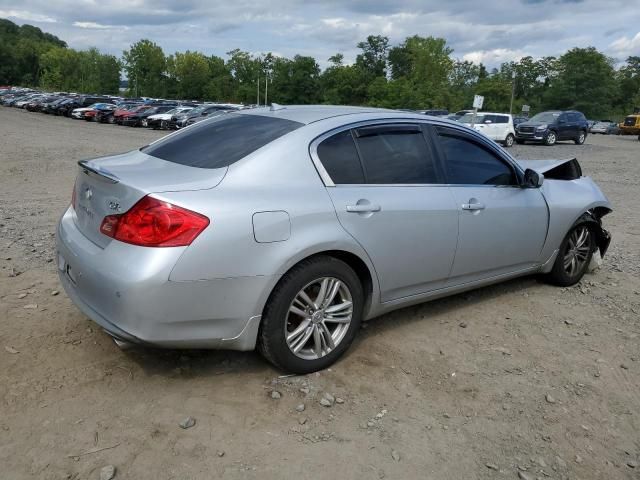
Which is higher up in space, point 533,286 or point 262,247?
point 262,247

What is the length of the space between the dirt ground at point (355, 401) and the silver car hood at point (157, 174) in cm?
115

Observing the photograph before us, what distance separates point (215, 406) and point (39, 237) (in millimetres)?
3989

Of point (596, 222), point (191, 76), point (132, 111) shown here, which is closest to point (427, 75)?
point (191, 76)

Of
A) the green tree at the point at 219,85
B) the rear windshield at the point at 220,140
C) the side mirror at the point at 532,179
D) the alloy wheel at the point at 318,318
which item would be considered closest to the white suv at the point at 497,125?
the side mirror at the point at 532,179

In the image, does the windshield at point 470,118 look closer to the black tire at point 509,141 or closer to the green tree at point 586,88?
the black tire at point 509,141

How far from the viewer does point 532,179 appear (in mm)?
4414

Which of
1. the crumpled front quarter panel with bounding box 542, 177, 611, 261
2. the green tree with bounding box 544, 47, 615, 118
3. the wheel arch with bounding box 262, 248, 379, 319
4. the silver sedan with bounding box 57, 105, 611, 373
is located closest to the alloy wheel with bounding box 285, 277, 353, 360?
the silver sedan with bounding box 57, 105, 611, 373

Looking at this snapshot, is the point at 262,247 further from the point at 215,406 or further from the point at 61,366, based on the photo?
the point at 61,366

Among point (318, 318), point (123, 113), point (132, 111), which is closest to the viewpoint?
point (318, 318)

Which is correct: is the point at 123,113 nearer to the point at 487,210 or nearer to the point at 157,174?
the point at 487,210

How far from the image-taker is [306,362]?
132 inches

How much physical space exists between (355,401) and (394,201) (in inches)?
49.6

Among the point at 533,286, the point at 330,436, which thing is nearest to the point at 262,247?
Answer: the point at 330,436

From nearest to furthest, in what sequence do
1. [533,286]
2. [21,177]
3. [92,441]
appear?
[92,441], [533,286], [21,177]
